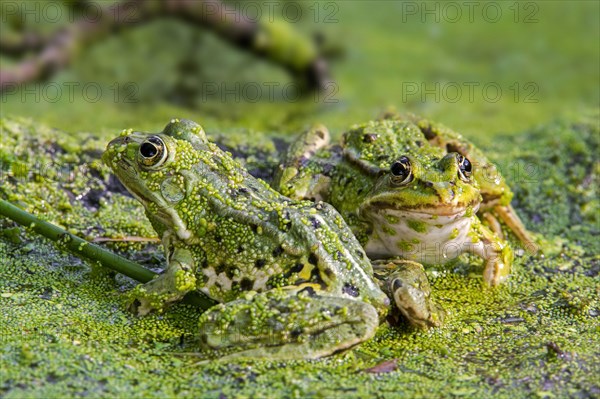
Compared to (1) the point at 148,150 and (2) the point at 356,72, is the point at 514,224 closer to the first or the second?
(1) the point at 148,150

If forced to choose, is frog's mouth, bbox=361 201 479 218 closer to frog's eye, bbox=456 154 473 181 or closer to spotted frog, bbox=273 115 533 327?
spotted frog, bbox=273 115 533 327

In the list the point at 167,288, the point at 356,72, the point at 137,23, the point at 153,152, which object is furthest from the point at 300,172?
the point at 137,23

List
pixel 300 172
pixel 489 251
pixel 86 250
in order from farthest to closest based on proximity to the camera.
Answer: pixel 300 172
pixel 489 251
pixel 86 250

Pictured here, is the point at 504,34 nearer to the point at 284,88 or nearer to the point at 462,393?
the point at 284,88

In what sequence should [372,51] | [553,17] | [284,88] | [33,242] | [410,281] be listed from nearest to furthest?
→ [410,281]
[33,242]
[284,88]
[372,51]
[553,17]

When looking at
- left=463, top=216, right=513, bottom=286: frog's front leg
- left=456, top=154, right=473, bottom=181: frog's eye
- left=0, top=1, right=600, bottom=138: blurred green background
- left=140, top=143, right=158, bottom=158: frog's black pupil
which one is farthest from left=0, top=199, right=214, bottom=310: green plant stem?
left=0, top=1, right=600, bottom=138: blurred green background

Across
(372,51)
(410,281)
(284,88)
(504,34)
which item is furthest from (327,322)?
(504,34)

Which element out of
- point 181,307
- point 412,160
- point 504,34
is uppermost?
point 504,34
